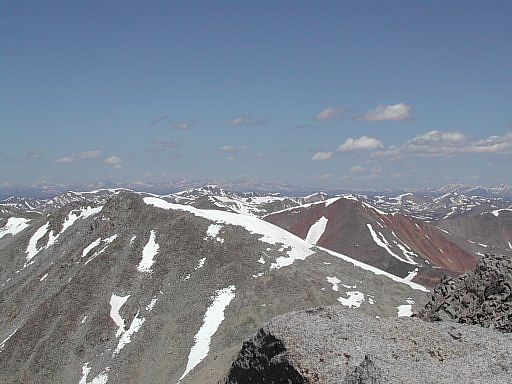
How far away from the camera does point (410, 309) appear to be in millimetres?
53250

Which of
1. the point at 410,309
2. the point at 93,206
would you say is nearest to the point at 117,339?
the point at 410,309

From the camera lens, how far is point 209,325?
170 ft

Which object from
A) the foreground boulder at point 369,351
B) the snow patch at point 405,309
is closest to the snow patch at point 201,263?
the snow patch at point 405,309

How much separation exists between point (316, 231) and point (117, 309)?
105 m

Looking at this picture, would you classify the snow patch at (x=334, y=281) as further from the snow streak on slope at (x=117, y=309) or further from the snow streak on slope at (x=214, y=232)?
the snow streak on slope at (x=117, y=309)

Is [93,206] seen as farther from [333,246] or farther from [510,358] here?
[510,358]

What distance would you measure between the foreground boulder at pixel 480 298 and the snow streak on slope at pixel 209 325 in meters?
26.9

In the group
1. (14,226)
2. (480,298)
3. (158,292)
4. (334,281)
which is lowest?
(158,292)

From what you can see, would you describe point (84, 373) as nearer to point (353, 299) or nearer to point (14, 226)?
point (353, 299)

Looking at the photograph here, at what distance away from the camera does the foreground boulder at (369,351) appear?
49.8 ft

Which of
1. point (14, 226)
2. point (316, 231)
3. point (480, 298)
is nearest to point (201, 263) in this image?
point (480, 298)

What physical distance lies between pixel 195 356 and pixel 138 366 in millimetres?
6323

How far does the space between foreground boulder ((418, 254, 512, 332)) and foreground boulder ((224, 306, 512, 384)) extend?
155 inches

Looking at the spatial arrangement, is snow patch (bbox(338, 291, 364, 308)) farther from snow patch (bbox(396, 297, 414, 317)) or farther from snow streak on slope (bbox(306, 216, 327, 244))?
snow streak on slope (bbox(306, 216, 327, 244))
